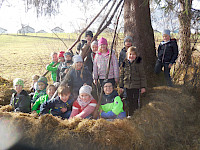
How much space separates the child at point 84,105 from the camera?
312 cm

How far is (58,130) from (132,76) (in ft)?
5.24

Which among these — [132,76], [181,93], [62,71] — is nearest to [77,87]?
[62,71]

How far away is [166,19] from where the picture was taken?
6.05m

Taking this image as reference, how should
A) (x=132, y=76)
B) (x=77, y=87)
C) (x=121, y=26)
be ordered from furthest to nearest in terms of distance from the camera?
(x=121, y=26)
(x=77, y=87)
(x=132, y=76)

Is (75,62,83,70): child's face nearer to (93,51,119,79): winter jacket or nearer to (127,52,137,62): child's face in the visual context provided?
(93,51,119,79): winter jacket

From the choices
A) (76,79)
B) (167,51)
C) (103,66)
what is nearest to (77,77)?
(76,79)

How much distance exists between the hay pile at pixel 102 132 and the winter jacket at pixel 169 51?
4.80 ft

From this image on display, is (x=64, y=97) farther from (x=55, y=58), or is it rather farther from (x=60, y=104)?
(x=55, y=58)

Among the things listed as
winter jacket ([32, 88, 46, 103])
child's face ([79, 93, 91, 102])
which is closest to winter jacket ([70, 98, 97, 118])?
child's face ([79, 93, 91, 102])

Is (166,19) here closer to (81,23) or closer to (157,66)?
(157,66)

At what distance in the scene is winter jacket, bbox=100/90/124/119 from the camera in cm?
312

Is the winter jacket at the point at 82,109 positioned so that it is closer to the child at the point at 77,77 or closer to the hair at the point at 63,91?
the hair at the point at 63,91

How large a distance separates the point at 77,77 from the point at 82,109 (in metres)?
0.79

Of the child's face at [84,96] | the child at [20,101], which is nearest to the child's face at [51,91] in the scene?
the child at [20,101]
